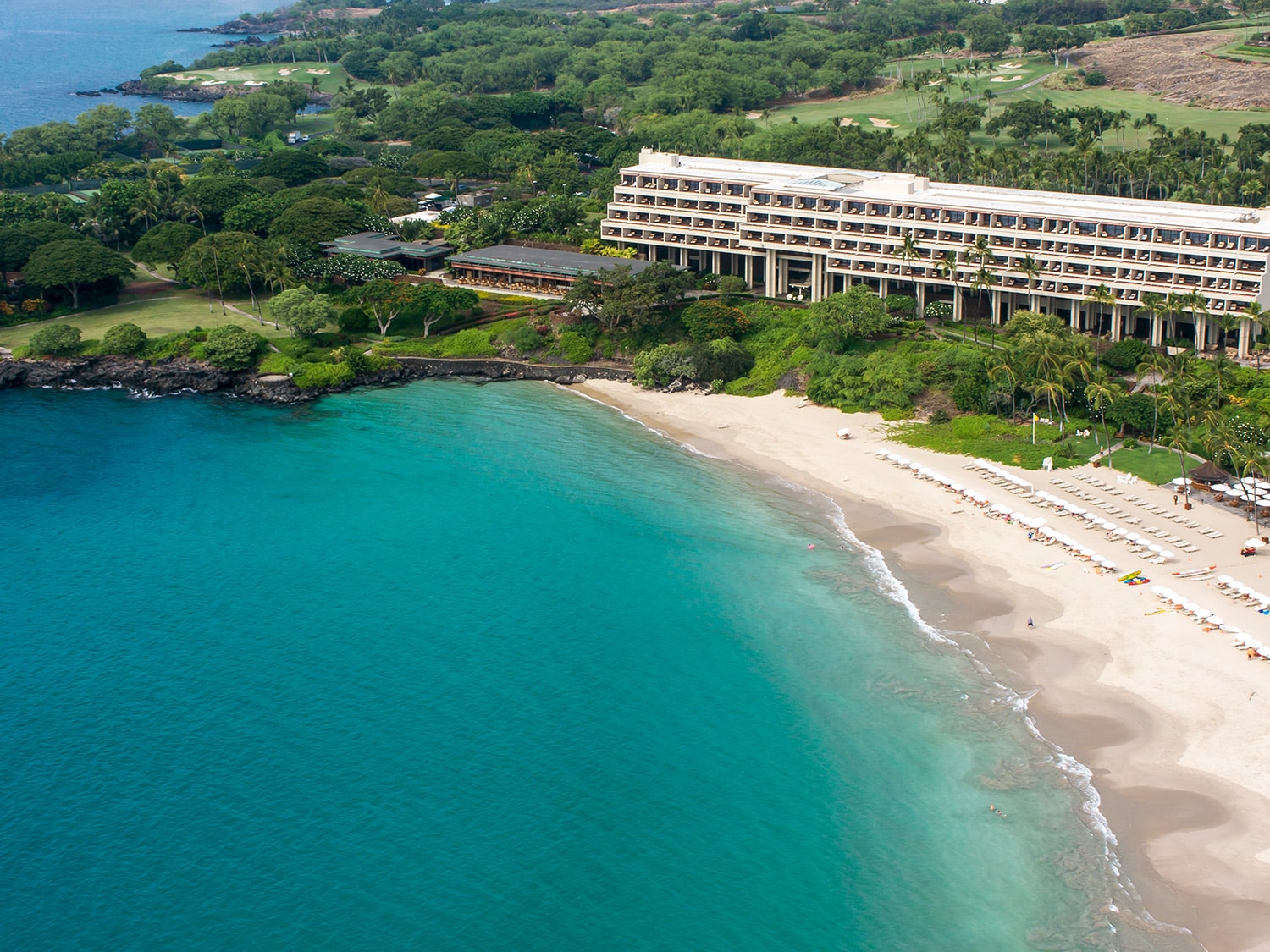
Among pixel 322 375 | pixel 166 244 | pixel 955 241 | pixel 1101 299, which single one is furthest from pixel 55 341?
pixel 1101 299

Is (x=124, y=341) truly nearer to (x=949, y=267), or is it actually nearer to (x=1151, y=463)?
(x=949, y=267)

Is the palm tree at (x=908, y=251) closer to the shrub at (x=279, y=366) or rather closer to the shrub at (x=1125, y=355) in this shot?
the shrub at (x=1125, y=355)

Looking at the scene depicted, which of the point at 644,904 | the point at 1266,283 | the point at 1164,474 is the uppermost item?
the point at 1266,283

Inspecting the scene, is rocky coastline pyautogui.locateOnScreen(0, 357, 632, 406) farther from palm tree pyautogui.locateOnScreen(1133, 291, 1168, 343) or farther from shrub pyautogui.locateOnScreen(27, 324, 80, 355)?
palm tree pyautogui.locateOnScreen(1133, 291, 1168, 343)

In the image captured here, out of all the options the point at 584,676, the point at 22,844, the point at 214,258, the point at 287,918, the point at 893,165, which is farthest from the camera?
the point at 893,165

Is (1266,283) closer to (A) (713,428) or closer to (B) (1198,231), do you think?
(B) (1198,231)

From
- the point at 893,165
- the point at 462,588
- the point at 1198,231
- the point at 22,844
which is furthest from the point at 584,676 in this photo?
the point at 893,165

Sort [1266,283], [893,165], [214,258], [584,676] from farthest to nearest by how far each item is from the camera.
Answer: [893,165] < [214,258] < [1266,283] < [584,676]
